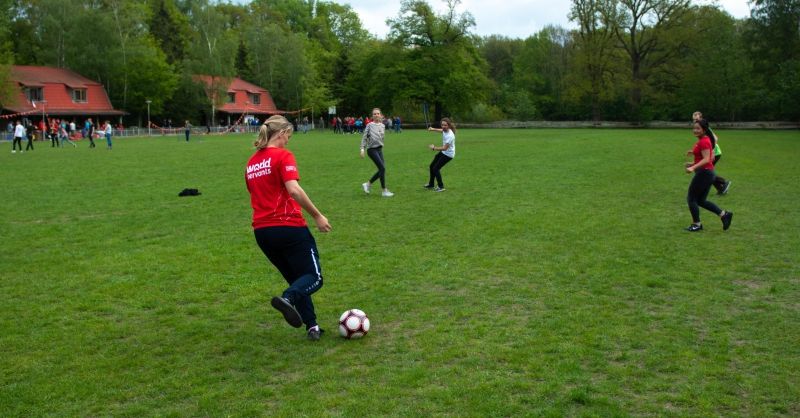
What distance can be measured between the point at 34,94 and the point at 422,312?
67201mm

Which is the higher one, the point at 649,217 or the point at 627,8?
the point at 627,8

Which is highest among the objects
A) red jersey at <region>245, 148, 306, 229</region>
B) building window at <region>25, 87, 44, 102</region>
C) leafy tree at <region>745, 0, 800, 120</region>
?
leafy tree at <region>745, 0, 800, 120</region>

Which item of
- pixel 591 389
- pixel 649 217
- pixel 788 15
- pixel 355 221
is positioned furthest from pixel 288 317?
pixel 788 15

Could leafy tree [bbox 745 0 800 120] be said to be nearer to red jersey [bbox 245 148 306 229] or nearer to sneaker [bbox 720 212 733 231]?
sneaker [bbox 720 212 733 231]

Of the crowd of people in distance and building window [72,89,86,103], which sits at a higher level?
building window [72,89,86,103]

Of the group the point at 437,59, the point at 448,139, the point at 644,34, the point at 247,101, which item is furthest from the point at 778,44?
the point at 247,101

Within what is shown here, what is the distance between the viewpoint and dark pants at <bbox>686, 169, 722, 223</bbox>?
1094 centimetres

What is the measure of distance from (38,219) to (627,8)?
222 ft

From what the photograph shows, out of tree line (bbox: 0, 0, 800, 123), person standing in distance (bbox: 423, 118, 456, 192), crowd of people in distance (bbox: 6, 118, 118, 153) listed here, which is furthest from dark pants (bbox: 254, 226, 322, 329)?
tree line (bbox: 0, 0, 800, 123)

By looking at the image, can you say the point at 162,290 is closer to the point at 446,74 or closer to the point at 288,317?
the point at 288,317

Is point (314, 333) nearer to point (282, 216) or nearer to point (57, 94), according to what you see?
point (282, 216)

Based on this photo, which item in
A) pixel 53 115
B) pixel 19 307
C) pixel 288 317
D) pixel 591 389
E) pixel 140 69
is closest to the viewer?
pixel 591 389

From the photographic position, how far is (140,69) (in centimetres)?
6862

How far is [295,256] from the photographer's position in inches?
227
